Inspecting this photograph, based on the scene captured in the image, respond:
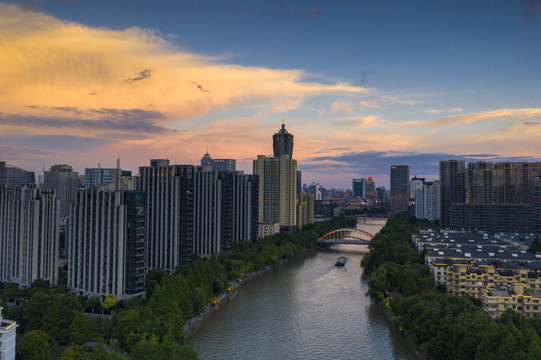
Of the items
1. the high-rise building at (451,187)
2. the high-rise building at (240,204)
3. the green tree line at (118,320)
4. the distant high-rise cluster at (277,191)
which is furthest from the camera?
the high-rise building at (451,187)

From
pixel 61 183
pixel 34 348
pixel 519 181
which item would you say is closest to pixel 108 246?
pixel 34 348

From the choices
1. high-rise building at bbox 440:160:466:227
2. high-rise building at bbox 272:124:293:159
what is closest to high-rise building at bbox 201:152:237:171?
high-rise building at bbox 272:124:293:159

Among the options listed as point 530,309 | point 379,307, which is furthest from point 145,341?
point 530,309

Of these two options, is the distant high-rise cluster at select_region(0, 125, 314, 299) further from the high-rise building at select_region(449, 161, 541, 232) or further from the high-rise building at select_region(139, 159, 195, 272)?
the high-rise building at select_region(449, 161, 541, 232)

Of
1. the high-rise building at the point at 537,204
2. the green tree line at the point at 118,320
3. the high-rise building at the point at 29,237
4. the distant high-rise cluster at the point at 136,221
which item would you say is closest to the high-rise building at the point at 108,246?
the distant high-rise cluster at the point at 136,221

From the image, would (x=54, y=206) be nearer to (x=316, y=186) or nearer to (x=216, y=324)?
(x=216, y=324)

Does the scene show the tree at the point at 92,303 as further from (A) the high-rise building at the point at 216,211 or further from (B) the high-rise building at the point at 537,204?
(B) the high-rise building at the point at 537,204
